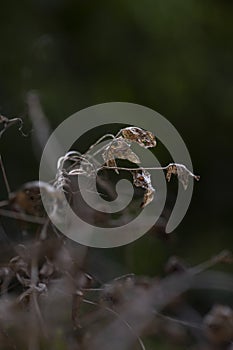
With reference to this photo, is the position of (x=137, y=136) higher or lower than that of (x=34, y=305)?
higher

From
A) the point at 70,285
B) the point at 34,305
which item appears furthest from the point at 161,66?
the point at 34,305

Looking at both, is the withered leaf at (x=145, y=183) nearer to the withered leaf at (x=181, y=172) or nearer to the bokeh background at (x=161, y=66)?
the withered leaf at (x=181, y=172)

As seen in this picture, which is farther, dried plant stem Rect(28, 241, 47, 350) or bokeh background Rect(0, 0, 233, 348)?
bokeh background Rect(0, 0, 233, 348)

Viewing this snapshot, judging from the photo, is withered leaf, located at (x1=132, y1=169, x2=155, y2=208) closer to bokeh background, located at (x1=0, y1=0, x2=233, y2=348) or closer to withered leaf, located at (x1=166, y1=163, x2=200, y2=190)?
withered leaf, located at (x1=166, y1=163, x2=200, y2=190)

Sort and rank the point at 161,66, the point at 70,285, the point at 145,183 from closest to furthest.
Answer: the point at 145,183, the point at 70,285, the point at 161,66

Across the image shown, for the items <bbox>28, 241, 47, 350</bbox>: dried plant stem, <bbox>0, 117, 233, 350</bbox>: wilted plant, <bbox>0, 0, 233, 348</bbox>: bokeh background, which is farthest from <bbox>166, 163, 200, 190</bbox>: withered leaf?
<bbox>0, 0, 233, 348</bbox>: bokeh background

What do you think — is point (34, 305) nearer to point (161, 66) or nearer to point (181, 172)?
point (181, 172)
